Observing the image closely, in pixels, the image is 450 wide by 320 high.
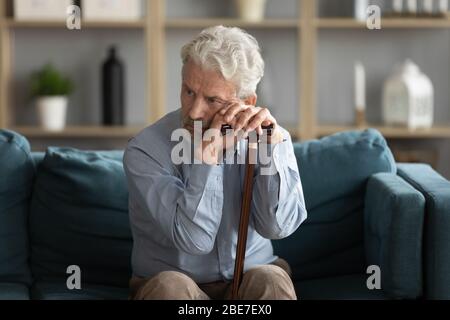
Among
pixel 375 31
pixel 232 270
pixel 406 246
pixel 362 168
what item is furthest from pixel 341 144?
pixel 375 31

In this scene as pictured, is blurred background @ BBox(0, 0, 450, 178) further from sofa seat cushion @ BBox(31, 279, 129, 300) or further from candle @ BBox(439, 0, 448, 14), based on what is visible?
sofa seat cushion @ BBox(31, 279, 129, 300)

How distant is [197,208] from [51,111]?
2.57 meters

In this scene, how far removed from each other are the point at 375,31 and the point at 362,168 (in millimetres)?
2154

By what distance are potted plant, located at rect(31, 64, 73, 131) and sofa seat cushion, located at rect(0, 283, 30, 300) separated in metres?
2.04

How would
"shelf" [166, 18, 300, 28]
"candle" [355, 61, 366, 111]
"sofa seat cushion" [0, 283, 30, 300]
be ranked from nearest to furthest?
"sofa seat cushion" [0, 283, 30, 300]
"shelf" [166, 18, 300, 28]
"candle" [355, 61, 366, 111]

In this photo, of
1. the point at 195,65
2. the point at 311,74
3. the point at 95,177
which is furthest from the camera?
the point at 311,74

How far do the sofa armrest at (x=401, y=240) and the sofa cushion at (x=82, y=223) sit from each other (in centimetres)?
77

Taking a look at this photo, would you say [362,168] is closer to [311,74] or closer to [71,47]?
[311,74]

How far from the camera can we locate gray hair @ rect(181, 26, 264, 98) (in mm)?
2205

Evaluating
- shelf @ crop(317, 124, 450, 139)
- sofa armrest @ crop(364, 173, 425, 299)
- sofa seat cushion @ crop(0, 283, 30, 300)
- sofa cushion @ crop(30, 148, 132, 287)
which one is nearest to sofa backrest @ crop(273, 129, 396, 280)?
sofa armrest @ crop(364, 173, 425, 299)

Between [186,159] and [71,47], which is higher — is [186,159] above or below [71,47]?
below

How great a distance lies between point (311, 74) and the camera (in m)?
4.52
